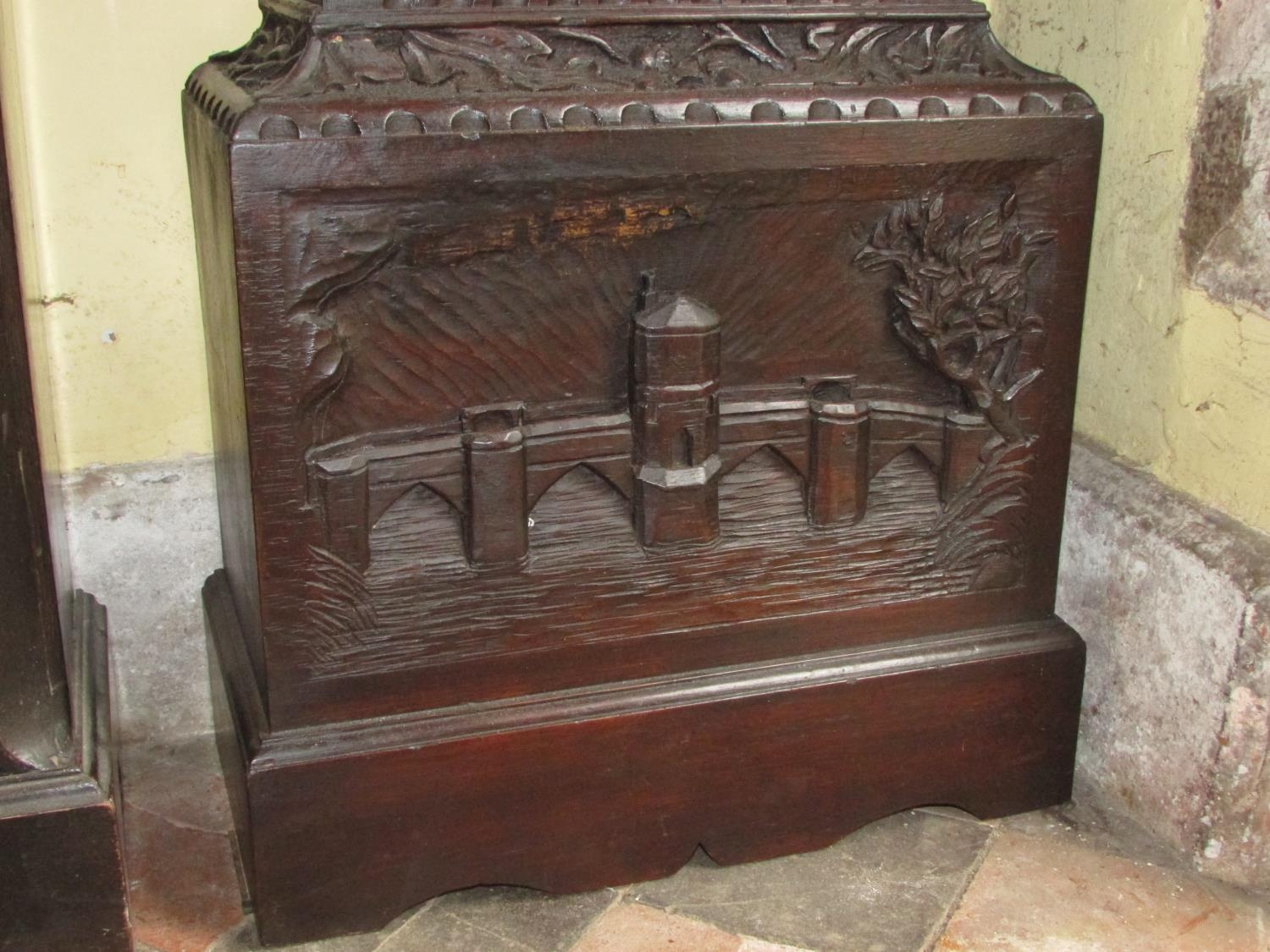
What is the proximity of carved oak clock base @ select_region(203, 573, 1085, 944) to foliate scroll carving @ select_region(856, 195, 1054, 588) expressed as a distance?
15 centimetres

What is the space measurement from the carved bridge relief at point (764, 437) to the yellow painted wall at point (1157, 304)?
180 mm

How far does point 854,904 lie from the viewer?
1547mm

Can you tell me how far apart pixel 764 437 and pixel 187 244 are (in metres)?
0.77

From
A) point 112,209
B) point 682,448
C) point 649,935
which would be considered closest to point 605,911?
point 649,935

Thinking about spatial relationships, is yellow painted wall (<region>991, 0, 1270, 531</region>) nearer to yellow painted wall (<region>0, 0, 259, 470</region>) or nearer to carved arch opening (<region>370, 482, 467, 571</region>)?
carved arch opening (<region>370, 482, 467, 571</region>)

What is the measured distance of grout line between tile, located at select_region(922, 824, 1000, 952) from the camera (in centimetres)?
149

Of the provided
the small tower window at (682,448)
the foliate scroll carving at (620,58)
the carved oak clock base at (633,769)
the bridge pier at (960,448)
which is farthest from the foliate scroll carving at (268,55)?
the bridge pier at (960,448)

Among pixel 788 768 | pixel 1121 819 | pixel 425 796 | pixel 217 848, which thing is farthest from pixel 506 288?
pixel 1121 819

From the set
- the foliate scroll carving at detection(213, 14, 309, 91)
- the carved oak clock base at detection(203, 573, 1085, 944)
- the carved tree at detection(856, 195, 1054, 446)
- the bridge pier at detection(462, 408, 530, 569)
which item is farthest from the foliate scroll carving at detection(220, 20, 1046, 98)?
the carved oak clock base at detection(203, 573, 1085, 944)

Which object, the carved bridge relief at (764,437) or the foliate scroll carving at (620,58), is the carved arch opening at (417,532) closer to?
the carved bridge relief at (764,437)

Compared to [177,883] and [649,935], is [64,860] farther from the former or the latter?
[649,935]

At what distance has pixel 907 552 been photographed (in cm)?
161

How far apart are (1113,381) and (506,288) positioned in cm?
80

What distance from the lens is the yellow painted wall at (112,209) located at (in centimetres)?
162
